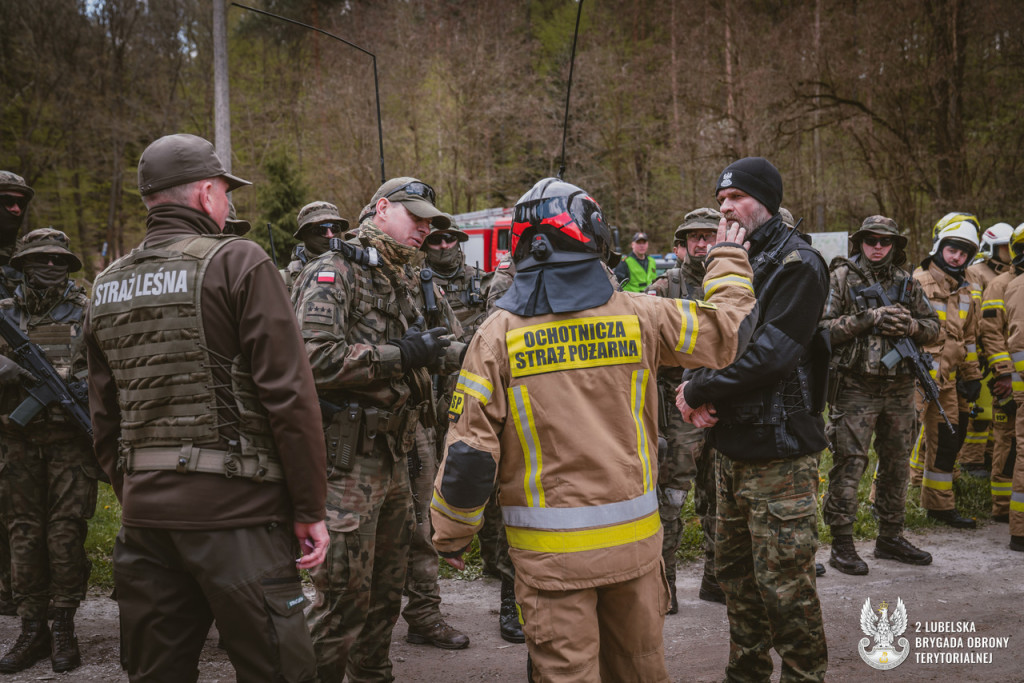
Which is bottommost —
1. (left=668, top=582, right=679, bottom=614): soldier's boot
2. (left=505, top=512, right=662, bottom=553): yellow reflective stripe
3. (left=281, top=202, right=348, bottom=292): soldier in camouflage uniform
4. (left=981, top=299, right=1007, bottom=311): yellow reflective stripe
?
(left=668, top=582, right=679, bottom=614): soldier's boot

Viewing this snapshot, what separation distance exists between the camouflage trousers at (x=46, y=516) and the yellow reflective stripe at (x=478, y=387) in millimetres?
3230

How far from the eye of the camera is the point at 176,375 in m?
2.57

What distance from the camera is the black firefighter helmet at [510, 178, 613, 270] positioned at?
2740 mm

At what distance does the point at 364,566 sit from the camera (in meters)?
3.43

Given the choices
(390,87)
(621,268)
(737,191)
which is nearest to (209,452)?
(737,191)

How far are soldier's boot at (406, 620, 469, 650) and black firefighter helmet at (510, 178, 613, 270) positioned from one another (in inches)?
109

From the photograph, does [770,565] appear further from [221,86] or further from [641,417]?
[221,86]

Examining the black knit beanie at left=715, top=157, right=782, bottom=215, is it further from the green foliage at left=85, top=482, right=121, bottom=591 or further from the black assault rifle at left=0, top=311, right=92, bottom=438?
the green foliage at left=85, top=482, right=121, bottom=591

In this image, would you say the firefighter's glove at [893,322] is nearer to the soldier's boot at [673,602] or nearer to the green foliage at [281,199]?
the soldier's boot at [673,602]

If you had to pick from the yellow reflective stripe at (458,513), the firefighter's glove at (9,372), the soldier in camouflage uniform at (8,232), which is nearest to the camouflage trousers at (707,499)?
the yellow reflective stripe at (458,513)

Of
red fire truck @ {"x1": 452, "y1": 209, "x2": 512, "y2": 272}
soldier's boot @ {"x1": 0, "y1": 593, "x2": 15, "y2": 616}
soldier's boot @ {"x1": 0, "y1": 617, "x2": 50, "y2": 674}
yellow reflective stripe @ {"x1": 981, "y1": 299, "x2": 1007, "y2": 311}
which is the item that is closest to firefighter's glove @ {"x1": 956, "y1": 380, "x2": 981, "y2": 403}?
yellow reflective stripe @ {"x1": 981, "y1": 299, "x2": 1007, "y2": 311}

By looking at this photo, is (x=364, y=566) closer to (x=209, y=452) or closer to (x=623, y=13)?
(x=209, y=452)

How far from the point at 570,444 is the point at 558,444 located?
4 centimetres

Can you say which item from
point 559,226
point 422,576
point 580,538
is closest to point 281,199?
point 422,576
